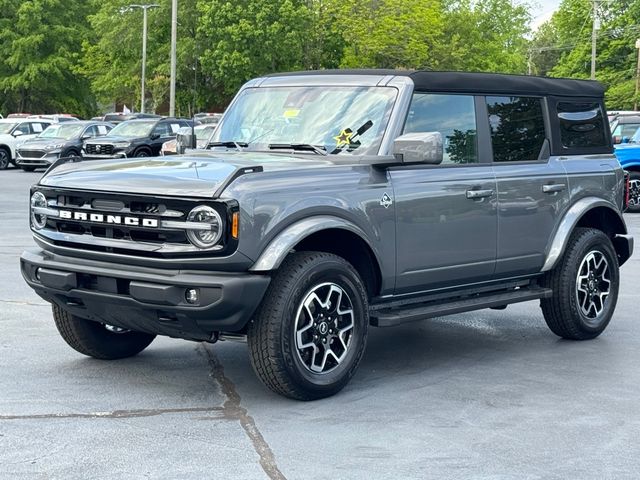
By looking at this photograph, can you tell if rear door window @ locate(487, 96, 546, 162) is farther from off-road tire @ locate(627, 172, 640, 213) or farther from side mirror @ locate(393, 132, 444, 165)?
off-road tire @ locate(627, 172, 640, 213)

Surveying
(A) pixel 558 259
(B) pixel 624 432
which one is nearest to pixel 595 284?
(A) pixel 558 259

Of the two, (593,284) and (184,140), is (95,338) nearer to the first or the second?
(184,140)

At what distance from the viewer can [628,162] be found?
20422 millimetres

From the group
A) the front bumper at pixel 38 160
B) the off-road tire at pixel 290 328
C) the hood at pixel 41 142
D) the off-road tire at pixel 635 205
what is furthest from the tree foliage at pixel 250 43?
the off-road tire at pixel 290 328

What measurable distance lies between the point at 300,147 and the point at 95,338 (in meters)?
1.76

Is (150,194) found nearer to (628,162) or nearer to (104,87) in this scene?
(628,162)

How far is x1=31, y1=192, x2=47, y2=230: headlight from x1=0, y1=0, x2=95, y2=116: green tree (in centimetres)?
6041

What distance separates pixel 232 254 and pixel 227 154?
1.54 m

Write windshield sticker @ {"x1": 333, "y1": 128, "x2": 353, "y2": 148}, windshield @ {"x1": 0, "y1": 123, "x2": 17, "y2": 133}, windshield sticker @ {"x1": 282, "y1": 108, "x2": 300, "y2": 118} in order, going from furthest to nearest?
windshield @ {"x1": 0, "y1": 123, "x2": 17, "y2": 133} → windshield sticker @ {"x1": 282, "y1": 108, "x2": 300, "y2": 118} → windshield sticker @ {"x1": 333, "y1": 128, "x2": 353, "y2": 148}

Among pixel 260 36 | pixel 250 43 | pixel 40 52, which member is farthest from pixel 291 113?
pixel 40 52

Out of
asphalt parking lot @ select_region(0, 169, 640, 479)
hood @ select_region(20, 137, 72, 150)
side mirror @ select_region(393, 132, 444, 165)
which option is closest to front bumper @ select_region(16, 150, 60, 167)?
hood @ select_region(20, 137, 72, 150)

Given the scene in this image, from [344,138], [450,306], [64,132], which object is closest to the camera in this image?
[344,138]

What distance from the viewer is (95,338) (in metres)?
7.00

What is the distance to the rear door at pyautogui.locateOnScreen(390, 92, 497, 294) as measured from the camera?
22.0 ft
